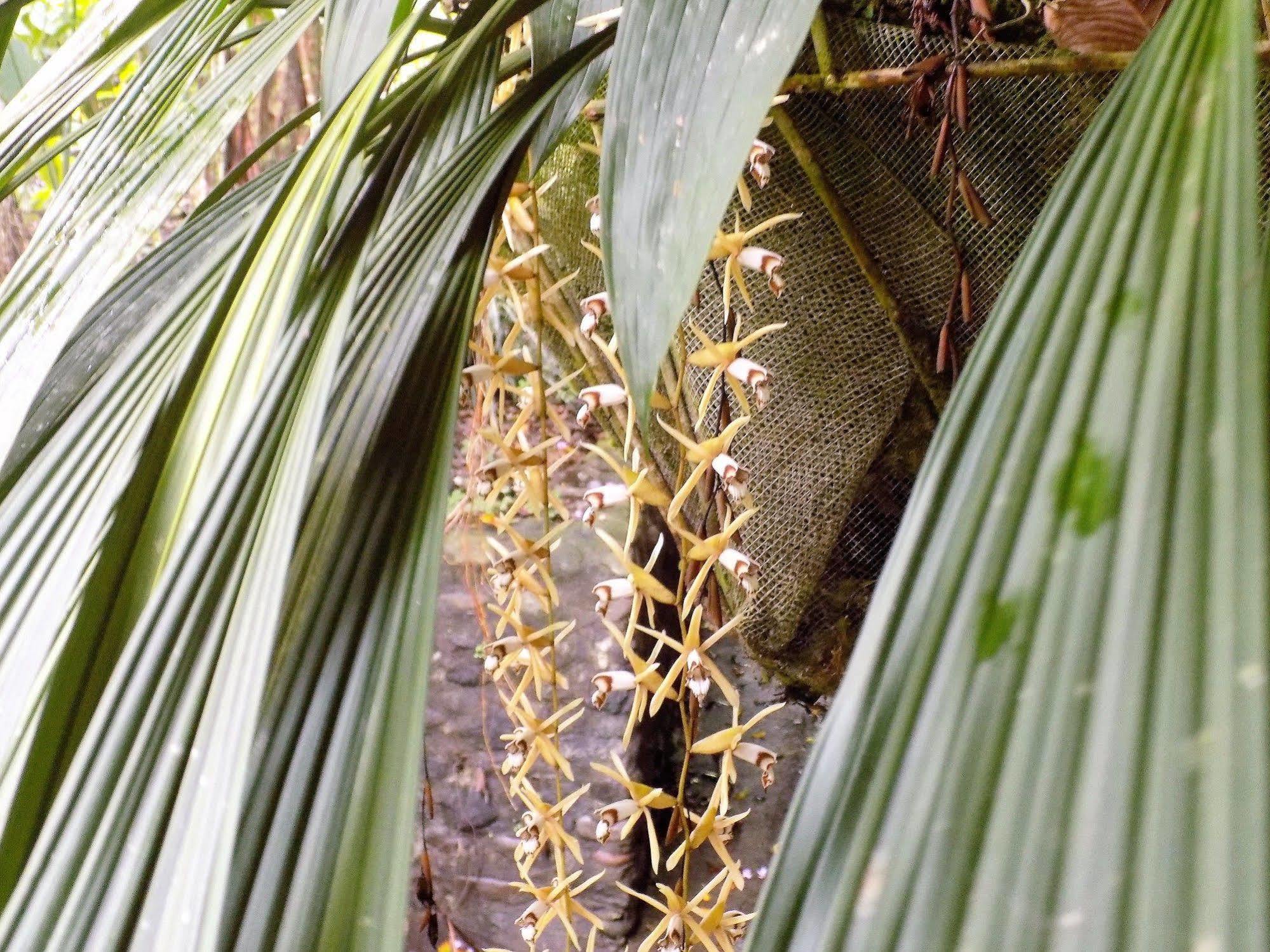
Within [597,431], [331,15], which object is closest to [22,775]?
[331,15]

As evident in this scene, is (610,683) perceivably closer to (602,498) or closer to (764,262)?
(602,498)

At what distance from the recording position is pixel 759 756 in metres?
0.52

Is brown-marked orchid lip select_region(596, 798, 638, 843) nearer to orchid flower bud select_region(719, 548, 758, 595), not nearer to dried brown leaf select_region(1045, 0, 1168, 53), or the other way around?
orchid flower bud select_region(719, 548, 758, 595)

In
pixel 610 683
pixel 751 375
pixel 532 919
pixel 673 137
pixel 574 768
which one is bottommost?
pixel 574 768

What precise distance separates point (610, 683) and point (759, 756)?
0.10m

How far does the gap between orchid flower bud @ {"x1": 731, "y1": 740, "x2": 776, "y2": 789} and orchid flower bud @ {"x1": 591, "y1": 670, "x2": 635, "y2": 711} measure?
0.07 metres

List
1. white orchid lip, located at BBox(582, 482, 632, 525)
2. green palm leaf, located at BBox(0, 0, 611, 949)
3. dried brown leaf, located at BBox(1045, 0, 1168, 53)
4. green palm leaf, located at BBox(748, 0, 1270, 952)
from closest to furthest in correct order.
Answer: green palm leaf, located at BBox(748, 0, 1270, 952) < green palm leaf, located at BBox(0, 0, 611, 949) < dried brown leaf, located at BBox(1045, 0, 1168, 53) < white orchid lip, located at BBox(582, 482, 632, 525)

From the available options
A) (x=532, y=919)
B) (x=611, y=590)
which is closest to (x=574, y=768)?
(x=532, y=919)

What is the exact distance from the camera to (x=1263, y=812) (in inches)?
5.1

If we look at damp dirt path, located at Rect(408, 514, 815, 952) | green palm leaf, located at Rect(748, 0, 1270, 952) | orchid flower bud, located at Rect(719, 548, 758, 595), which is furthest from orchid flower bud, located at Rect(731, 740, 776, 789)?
damp dirt path, located at Rect(408, 514, 815, 952)

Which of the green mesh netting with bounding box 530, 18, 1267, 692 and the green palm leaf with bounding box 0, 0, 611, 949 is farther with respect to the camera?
the green mesh netting with bounding box 530, 18, 1267, 692

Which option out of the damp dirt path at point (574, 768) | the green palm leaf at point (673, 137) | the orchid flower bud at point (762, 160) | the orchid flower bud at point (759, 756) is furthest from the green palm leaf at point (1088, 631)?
the damp dirt path at point (574, 768)

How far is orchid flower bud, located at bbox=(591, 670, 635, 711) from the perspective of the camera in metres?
0.50

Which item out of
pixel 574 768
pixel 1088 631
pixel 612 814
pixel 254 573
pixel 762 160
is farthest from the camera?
pixel 574 768
